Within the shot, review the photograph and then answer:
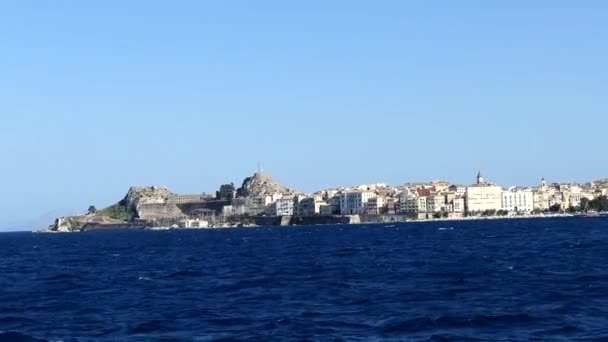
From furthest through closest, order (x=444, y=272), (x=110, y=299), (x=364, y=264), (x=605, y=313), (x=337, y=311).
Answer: (x=364, y=264) < (x=444, y=272) < (x=110, y=299) < (x=337, y=311) < (x=605, y=313)

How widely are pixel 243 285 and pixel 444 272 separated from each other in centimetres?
963

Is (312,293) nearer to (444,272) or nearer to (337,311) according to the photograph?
(337,311)

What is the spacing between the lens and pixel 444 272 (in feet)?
170

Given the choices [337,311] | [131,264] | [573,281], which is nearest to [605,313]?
[337,311]

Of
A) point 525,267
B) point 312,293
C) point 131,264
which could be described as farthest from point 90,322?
point 131,264

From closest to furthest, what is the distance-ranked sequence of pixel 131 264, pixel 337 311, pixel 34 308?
pixel 337 311 < pixel 34 308 < pixel 131 264

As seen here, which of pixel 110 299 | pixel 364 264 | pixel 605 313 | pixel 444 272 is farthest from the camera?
pixel 364 264

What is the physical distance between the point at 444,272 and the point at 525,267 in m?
4.44

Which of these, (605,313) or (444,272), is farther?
(444,272)

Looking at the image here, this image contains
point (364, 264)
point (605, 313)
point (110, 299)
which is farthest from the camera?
point (364, 264)

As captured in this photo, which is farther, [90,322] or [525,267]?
[525,267]

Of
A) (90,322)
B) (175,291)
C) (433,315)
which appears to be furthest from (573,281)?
(90,322)

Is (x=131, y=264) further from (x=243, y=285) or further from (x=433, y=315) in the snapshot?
(x=433, y=315)

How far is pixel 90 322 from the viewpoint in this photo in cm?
3484
